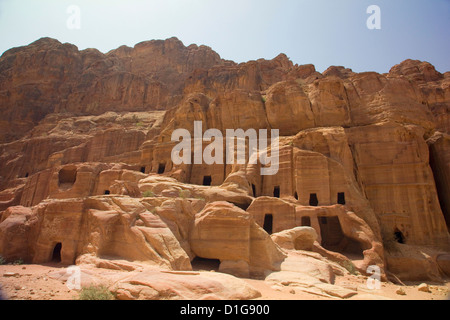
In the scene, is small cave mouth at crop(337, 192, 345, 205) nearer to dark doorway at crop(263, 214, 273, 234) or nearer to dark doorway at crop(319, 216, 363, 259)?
dark doorway at crop(319, 216, 363, 259)

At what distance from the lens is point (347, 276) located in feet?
49.2

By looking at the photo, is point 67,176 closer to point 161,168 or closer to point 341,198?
point 161,168

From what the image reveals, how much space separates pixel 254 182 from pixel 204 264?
43.3ft

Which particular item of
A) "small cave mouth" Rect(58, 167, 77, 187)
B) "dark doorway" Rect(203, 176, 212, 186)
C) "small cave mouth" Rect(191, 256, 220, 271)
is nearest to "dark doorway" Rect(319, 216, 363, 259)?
"small cave mouth" Rect(191, 256, 220, 271)

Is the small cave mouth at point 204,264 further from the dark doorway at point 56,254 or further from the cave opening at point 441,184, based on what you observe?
the cave opening at point 441,184

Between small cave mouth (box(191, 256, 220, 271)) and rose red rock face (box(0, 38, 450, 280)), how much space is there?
49 cm

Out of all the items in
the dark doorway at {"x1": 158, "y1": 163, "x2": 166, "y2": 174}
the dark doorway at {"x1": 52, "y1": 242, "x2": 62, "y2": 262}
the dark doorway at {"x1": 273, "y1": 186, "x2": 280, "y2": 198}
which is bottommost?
the dark doorway at {"x1": 52, "y1": 242, "x2": 62, "y2": 262}

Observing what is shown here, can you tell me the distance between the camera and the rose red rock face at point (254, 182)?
13.5 metres

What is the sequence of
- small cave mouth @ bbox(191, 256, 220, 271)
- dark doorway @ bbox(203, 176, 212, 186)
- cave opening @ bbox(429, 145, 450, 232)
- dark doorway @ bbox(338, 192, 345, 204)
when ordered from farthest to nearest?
dark doorway @ bbox(203, 176, 212, 186) < cave opening @ bbox(429, 145, 450, 232) < dark doorway @ bbox(338, 192, 345, 204) < small cave mouth @ bbox(191, 256, 220, 271)

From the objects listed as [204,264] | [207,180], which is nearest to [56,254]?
[204,264]

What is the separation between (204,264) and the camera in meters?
14.5

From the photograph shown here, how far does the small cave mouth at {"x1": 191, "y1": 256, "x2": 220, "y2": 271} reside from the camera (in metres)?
13.6

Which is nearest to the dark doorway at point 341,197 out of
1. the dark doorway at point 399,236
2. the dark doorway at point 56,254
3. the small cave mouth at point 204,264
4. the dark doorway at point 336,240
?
the dark doorway at point 336,240
